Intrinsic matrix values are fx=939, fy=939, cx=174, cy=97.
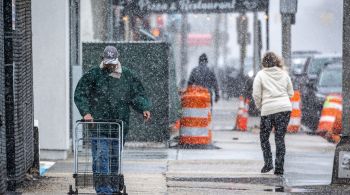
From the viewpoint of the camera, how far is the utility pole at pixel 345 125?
36.9ft

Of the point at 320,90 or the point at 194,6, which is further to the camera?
the point at 320,90

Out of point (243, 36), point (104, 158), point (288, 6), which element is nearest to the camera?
point (104, 158)

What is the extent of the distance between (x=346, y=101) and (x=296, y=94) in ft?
30.4

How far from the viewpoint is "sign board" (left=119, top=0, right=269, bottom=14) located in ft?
63.9

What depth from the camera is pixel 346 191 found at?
1082cm

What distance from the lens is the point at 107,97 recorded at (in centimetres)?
956

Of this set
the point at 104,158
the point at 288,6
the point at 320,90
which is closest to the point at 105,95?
the point at 104,158

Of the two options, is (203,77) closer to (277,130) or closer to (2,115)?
(277,130)

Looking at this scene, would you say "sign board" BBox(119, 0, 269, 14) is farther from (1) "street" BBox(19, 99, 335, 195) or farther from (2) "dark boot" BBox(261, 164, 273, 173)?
A: (2) "dark boot" BBox(261, 164, 273, 173)

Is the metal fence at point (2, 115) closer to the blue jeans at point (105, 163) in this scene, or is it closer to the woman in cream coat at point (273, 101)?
the blue jeans at point (105, 163)

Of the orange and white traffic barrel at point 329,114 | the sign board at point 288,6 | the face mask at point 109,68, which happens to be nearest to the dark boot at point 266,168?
the face mask at point 109,68

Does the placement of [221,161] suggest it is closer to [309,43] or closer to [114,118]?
[114,118]

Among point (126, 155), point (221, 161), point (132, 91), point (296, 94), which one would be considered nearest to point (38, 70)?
point (126, 155)

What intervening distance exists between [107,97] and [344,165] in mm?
3356
